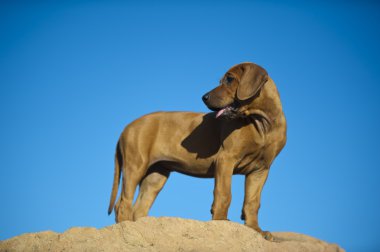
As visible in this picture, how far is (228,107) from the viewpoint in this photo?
27.2 feet

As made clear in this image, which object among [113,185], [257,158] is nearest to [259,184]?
[257,158]

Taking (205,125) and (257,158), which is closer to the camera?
(257,158)

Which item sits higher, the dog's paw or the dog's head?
the dog's head

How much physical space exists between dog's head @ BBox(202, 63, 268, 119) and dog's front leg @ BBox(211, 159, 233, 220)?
2.71ft

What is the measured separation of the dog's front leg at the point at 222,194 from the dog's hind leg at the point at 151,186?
2.07m

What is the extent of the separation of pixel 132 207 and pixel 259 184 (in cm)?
234

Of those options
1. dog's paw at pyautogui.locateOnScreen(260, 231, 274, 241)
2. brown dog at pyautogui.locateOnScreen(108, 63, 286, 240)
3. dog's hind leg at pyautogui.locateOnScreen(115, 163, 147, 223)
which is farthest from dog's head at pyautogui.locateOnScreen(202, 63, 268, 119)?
dog's hind leg at pyautogui.locateOnScreen(115, 163, 147, 223)

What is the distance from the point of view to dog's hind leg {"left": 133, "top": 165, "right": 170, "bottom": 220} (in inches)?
400

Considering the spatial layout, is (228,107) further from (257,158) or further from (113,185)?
(113,185)

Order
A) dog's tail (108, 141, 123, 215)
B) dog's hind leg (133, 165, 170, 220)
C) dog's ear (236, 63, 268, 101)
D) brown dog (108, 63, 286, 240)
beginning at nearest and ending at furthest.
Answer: dog's ear (236, 63, 268, 101), brown dog (108, 63, 286, 240), dog's tail (108, 141, 123, 215), dog's hind leg (133, 165, 170, 220)

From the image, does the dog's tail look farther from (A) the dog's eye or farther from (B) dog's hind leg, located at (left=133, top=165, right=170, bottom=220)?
(A) the dog's eye

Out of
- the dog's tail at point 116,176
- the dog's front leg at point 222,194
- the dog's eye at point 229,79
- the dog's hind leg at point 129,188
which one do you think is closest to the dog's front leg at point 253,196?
the dog's front leg at point 222,194

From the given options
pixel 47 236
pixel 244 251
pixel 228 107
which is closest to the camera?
pixel 244 251

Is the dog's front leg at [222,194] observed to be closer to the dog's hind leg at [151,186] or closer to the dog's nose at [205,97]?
the dog's nose at [205,97]
